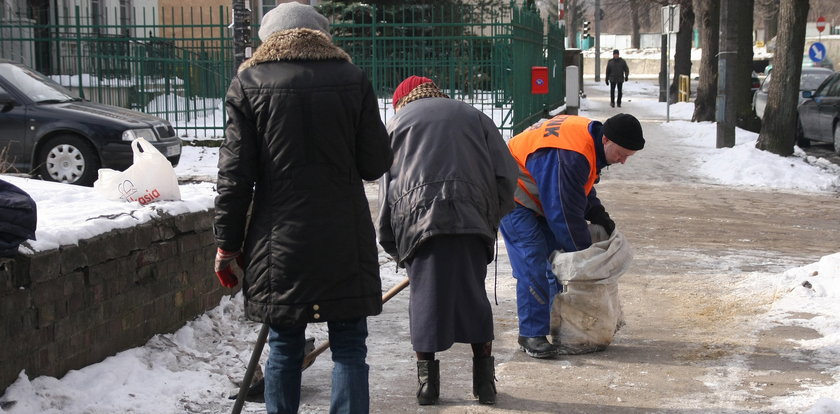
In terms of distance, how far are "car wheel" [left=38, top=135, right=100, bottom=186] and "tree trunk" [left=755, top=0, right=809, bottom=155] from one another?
976 centimetres

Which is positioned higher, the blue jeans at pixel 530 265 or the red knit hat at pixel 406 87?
the red knit hat at pixel 406 87

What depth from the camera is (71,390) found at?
4691 mm

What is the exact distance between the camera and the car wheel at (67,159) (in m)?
12.2

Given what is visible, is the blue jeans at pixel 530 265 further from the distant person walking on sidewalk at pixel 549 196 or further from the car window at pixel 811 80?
the car window at pixel 811 80

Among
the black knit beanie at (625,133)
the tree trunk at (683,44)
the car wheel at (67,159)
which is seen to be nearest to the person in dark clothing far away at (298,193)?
the black knit beanie at (625,133)

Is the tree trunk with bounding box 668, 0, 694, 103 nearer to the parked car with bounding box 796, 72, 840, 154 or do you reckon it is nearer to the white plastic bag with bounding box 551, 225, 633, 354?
the parked car with bounding box 796, 72, 840, 154

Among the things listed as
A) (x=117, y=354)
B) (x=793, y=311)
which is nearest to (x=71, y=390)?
(x=117, y=354)

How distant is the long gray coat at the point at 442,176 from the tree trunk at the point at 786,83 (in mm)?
11978

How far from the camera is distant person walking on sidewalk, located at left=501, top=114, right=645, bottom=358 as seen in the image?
5.62 meters

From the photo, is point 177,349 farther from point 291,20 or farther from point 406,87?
point 291,20

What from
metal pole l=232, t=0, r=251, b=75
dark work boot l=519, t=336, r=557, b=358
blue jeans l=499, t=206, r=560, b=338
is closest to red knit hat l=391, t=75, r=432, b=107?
blue jeans l=499, t=206, r=560, b=338

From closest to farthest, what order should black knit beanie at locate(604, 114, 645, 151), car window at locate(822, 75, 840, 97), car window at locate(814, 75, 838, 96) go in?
1. black knit beanie at locate(604, 114, 645, 151)
2. car window at locate(822, 75, 840, 97)
3. car window at locate(814, 75, 838, 96)

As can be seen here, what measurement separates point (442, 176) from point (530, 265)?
116cm

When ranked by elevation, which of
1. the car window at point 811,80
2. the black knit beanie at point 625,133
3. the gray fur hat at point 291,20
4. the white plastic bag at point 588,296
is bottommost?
the white plastic bag at point 588,296
